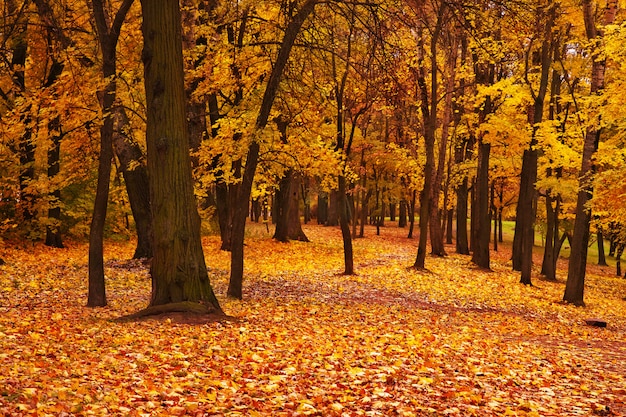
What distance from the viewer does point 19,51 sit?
2145cm

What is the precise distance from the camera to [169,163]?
9602 mm

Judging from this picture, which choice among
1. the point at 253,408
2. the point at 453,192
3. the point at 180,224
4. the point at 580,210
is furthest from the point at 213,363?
the point at 453,192

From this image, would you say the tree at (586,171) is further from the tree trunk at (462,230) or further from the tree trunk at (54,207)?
the tree trunk at (54,207)

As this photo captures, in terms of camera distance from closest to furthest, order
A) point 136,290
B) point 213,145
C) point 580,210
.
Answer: point 136,290, point 213,145, point 580,210

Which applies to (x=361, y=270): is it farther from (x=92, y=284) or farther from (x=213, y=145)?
(x=92, y=284)

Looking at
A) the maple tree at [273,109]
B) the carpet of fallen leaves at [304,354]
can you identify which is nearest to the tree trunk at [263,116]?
the maple tree at [273,109]

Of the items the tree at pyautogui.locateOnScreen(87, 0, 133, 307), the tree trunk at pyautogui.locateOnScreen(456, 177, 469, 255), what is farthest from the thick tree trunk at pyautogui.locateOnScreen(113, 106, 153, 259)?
the tree trunk at pyautogui.locateOnScreen(456, 177, 469, 255)

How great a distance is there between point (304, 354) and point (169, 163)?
387cm

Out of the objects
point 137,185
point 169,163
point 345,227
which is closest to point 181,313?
point 169,163

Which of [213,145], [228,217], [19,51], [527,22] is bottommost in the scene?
[228,217]

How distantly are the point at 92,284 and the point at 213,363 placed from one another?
5261 millimetres

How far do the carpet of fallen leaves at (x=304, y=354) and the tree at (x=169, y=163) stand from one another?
818mm

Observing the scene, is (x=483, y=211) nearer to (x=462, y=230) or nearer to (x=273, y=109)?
(x=462, y=230)

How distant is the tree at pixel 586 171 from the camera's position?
1653cm
